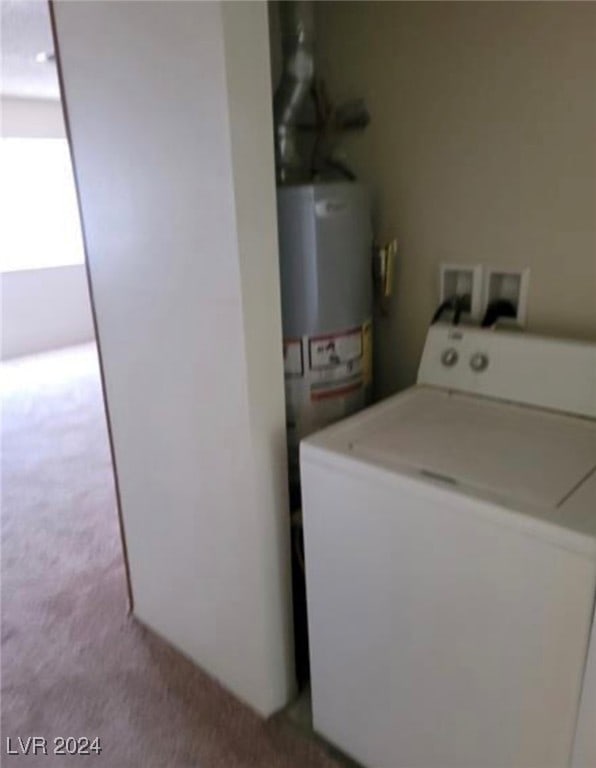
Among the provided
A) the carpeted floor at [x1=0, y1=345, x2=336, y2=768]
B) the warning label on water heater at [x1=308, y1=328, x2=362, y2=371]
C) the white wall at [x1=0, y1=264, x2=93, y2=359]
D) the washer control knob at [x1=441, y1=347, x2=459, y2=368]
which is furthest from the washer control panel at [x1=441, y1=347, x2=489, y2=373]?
the white wall at [x1=0, y1=264, x2=93, y2=359]

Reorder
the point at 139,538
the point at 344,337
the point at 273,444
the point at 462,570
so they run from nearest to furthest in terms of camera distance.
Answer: the point at 462,570 → the point at 273,444 → the point at 344,337 → the point at 139,538

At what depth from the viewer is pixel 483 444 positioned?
4.24 ft

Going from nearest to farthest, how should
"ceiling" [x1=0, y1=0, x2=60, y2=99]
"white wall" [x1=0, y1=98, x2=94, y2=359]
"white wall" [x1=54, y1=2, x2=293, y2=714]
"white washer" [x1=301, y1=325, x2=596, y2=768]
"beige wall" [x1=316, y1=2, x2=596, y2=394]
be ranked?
"white washer" [x1=301, y1=325, x2=596, y2=768], "white wall" [x1=54, y1=2, x2=293, y2=714], "beige wall" [x1=316, y1=2, x2=596, y2=394], "ceiling" [x1=0, y1=0, x2=60, y2=99], "white wall" [x1=0, y1=98, x2=94, y2=359]

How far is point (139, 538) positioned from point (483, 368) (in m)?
→ 1.16

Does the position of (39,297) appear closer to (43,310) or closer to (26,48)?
(43,310)

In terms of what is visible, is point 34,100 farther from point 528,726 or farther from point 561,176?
point 528,726

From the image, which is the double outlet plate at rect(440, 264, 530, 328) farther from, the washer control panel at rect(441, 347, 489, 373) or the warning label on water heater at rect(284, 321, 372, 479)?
the warning label on water heater at rect(284, 321, 372, 479)

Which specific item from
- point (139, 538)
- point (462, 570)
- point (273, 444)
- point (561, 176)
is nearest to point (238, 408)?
point (273, 444)

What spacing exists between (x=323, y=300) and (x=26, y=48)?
306 cm

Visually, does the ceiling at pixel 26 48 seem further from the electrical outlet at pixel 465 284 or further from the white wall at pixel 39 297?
the electrical outlet at pixel 465 284

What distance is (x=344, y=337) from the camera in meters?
1.57

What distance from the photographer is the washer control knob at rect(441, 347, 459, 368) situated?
5.14 ft

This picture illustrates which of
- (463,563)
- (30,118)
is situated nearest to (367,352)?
(463,563)

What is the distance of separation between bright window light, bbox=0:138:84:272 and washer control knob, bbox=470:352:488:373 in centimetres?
474
